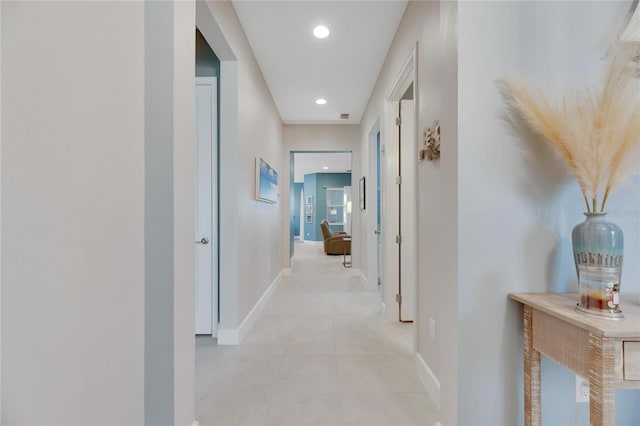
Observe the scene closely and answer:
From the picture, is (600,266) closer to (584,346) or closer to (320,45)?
(584,346)

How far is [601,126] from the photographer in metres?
0.99

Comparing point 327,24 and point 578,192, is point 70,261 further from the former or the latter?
point 327,24

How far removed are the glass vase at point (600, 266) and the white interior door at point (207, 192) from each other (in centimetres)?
240

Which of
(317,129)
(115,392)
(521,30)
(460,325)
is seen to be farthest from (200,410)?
(317,129)

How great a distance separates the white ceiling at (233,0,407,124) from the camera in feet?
7.93

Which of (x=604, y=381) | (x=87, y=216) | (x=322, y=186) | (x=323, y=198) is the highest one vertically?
(x=322, y=186)


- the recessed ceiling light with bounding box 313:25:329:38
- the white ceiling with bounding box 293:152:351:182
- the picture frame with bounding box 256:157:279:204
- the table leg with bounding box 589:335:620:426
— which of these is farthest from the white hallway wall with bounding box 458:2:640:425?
the white ceiling with bounding box 293:152:351:182

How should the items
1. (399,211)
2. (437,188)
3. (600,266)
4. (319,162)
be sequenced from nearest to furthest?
(600,266) < (437,188) < (399,211) < (319,162)

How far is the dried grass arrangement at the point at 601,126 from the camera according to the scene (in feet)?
3.23

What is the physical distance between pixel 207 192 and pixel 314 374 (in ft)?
5.60

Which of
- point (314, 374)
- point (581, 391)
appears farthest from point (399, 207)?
point (581, 391)

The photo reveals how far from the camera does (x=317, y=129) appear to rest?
5555 mm

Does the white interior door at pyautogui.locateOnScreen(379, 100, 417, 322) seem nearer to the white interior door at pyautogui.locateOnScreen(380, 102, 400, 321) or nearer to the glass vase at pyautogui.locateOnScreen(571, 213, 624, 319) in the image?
the white interior door at pyautogui.locateOnScreen(380, 102, 400, 321)

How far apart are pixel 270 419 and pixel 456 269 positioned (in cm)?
124
